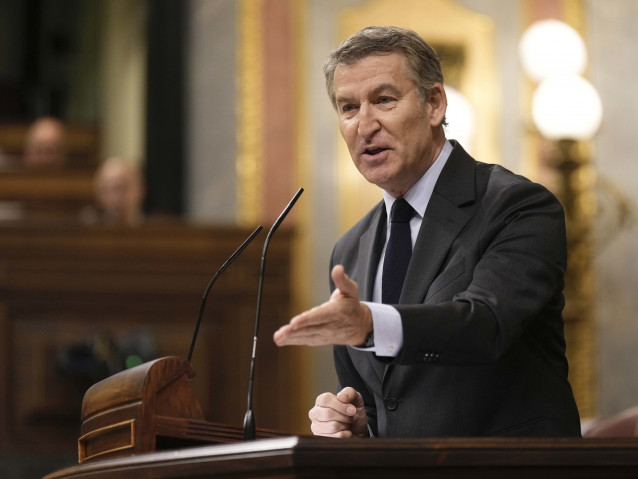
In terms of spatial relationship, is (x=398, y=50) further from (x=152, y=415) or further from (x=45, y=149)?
(x=45, y=149)

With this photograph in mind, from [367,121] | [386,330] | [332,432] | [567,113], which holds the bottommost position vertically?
[332,432]

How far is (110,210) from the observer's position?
715 cm

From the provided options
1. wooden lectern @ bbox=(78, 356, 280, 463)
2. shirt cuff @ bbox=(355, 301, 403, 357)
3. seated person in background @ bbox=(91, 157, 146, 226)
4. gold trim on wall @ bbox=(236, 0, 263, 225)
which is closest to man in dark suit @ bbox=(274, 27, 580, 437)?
shirt cuff @ bbox=(355, 301, 403, 357)

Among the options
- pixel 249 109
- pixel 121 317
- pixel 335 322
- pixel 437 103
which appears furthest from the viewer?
pixel 249 109

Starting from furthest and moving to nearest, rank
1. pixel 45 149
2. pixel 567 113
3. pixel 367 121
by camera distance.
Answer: pixel 45 149
pixel 567 113
pixel 367 121

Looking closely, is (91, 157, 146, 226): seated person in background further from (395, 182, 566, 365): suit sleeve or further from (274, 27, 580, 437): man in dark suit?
(395, 182, 566, 365): suit sleeve

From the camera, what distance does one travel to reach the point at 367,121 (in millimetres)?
2475

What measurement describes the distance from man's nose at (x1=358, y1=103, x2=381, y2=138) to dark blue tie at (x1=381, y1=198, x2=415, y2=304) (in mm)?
170

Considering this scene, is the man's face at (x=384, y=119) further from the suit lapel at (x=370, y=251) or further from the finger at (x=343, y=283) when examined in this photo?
the finger at (x=343, y=283)

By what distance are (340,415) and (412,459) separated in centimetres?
71

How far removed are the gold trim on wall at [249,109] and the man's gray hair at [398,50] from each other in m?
5.41

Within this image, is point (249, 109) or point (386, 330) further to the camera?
point (249, 109)

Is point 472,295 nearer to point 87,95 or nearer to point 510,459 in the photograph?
point 510,459

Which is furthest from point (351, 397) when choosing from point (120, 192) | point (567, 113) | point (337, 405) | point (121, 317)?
point (120, 192)
